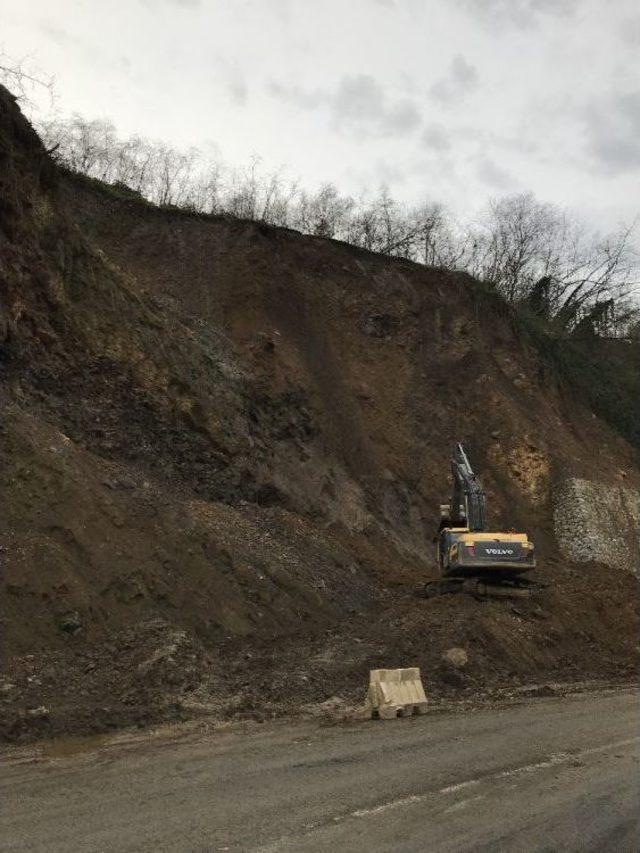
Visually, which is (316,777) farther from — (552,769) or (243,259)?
(243,259)

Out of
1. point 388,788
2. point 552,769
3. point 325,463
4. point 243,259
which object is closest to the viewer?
point 388,788

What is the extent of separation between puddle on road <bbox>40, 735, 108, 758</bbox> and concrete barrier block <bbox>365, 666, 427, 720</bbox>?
3.17 meters

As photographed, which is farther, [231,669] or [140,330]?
[140,330]

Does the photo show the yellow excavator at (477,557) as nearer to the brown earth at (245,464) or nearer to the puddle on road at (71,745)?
the brown earth at (245,464)

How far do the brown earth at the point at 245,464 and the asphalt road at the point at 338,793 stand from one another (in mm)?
1414

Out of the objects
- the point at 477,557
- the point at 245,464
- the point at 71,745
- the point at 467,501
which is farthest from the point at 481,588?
the point at 71,745

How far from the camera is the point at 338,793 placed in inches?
232

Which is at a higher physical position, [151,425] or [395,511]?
[151,425]

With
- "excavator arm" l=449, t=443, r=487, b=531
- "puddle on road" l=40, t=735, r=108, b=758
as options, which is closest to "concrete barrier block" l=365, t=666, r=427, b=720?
"puddle on road" l=40, t=735, r=108, b=758

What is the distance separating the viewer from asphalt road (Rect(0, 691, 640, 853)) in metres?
4.96

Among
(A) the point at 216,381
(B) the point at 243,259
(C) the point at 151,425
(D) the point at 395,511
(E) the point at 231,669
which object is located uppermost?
(B) the point at 243,259

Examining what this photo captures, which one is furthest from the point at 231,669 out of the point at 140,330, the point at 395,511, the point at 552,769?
the point at 395,511

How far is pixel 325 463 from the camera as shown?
19.0 metres

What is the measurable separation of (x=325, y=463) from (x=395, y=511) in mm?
2328
